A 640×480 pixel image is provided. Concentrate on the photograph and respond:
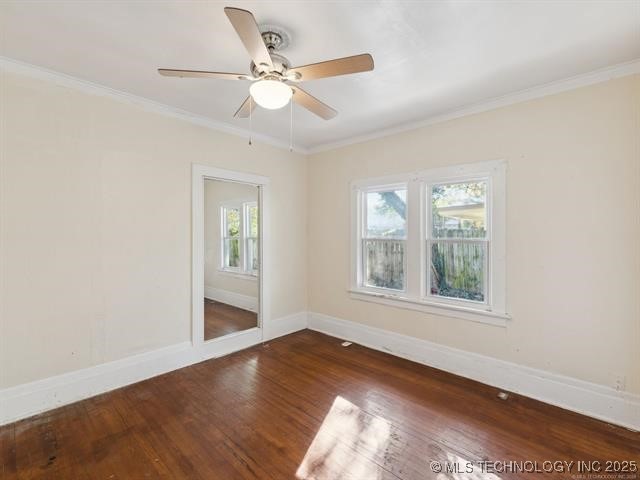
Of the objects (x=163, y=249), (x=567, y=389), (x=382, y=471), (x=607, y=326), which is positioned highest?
(x=163, y=249)

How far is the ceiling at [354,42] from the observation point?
175cm

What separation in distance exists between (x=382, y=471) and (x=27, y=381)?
2.82m

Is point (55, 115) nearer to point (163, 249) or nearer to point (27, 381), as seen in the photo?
point (163, 249)

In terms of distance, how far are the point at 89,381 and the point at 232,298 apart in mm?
1654

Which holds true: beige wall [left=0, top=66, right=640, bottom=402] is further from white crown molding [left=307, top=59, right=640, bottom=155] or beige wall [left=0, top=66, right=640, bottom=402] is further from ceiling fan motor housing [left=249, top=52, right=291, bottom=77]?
ceiling fan motor housing [left=249, top=52, right=291, bottom=77]

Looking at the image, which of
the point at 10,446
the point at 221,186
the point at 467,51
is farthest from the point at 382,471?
the point at 221,186

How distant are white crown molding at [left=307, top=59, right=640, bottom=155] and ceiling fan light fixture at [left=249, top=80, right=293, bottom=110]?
2.16 m

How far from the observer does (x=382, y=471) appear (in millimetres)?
1844

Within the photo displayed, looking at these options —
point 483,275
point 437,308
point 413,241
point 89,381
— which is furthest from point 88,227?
point 483,275

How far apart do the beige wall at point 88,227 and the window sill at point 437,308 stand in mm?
2227

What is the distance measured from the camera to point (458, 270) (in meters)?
3.22

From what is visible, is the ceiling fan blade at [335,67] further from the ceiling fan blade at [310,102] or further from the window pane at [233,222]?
the window pane at [233,222]

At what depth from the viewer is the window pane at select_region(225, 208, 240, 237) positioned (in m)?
3.89

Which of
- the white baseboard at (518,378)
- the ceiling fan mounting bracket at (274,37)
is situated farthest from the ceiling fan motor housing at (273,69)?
the white baseboard at (518,378)
